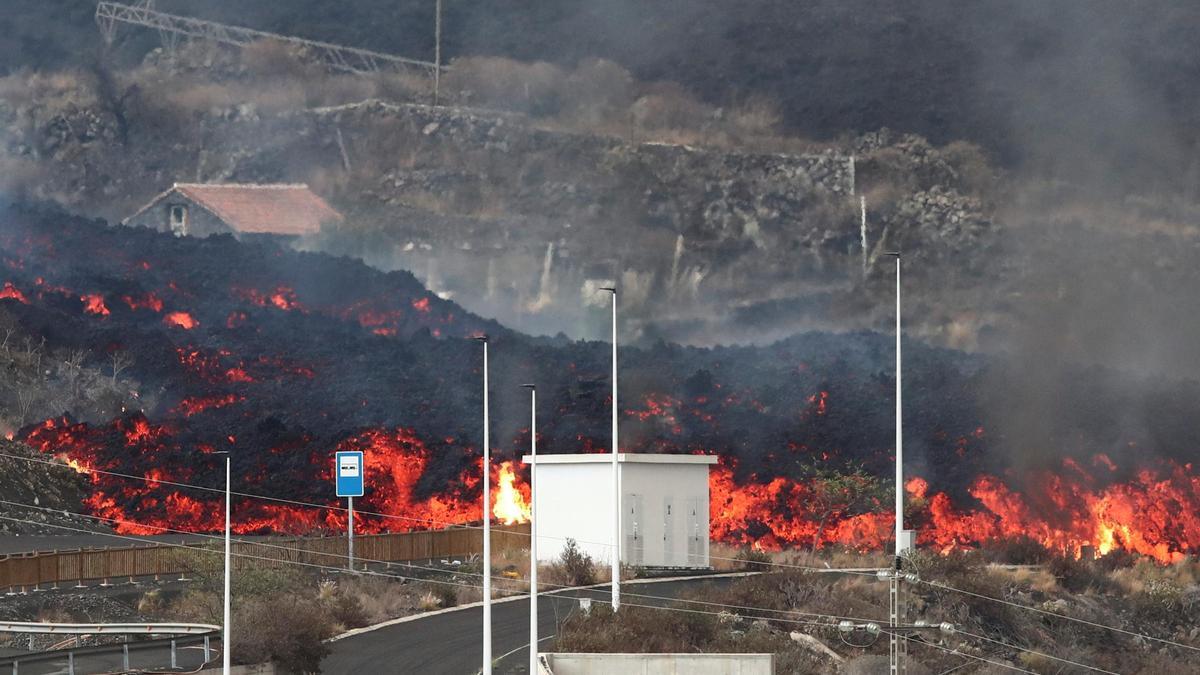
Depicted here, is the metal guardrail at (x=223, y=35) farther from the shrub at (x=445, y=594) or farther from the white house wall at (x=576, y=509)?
the shrub at (x=445, y=594)

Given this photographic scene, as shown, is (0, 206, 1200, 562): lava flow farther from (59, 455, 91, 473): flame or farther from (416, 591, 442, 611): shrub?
(416, 591, 442, 611): shrub

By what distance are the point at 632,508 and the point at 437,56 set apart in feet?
277

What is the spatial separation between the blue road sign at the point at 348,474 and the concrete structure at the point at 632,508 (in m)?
8.61

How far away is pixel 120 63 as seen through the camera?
154625 mm

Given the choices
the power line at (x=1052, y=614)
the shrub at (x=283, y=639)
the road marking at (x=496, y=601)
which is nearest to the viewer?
the shrub at (x=283, y=639)

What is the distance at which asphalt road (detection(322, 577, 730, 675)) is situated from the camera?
5619 cm

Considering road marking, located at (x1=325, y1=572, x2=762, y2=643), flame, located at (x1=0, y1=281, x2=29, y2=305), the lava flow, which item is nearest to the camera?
road marking, located at (x1=325, y1=572, x2=762, y2=643)

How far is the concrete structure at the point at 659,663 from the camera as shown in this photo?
51.6 meters

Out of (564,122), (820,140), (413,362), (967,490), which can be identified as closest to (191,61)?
(564,122)

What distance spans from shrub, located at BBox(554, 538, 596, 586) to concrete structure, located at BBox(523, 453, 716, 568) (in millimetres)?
2215

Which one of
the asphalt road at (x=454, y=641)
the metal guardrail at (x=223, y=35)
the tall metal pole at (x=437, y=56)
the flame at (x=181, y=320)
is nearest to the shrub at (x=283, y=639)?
the asphalt road at (x=454, y=641)

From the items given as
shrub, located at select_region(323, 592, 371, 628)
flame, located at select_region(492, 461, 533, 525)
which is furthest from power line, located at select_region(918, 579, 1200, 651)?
flame, located at select_region(492, 461, 533, 525)

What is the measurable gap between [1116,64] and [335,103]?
6773 cm

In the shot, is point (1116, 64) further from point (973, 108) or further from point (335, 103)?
point (335, 103)
